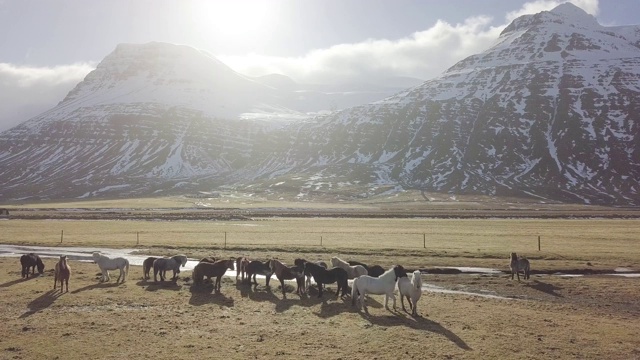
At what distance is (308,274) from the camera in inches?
1020

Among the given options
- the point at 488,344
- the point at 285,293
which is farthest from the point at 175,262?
the point at 488,344

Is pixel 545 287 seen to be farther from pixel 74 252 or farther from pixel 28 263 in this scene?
pixel 74 252

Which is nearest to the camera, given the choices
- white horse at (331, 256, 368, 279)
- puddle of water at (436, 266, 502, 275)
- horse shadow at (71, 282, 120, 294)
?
horse shadow at (71, 282, 120, 294)

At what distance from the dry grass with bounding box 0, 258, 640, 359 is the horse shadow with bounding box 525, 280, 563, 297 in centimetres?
83

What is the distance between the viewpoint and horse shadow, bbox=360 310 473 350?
1775cm

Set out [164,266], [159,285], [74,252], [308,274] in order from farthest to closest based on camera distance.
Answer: [74,252] < [164,266] < [159,285] < [308,274]

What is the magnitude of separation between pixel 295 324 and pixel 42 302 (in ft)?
43.4

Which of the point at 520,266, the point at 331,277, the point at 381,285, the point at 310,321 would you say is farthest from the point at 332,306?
the point at 520,266

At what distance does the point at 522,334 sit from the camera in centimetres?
1798

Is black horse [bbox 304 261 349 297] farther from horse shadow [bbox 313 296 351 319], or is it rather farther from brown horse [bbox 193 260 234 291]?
brown horse [bbox 193 260 234 291]

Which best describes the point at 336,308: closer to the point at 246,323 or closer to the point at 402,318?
the point at 402,318

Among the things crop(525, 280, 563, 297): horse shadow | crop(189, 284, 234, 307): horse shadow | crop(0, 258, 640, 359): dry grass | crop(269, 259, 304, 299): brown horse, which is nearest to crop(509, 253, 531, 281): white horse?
crop(525, 280, 563, 297): horse shadow

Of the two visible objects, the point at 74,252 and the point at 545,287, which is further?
the point at 74,252

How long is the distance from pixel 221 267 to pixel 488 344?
51.8ft
